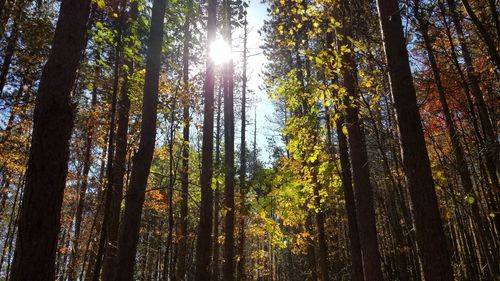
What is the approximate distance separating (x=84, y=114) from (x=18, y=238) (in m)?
11.9

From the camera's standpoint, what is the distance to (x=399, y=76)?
14.6 ft

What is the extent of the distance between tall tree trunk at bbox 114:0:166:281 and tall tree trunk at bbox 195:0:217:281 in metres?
3.42

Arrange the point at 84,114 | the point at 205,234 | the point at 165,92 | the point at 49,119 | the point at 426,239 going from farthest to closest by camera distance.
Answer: the point at 84,114, the point at 165,92, the point at 205,234, the point at 426,239, the point at 49,119

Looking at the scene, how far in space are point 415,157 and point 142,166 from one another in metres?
3.42

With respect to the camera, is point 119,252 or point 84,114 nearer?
point 119,252

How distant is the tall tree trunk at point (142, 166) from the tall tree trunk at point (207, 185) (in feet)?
11.2

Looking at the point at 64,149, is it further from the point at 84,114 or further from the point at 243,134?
the point at 243,134

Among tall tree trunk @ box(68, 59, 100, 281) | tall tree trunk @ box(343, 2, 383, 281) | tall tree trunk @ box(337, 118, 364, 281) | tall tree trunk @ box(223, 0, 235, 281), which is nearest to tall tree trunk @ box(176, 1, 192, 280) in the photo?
tall tree trunk @ box(223, 0, 235, 281)

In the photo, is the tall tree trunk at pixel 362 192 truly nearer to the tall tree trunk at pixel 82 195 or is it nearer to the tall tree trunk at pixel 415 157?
the tall tree trunk at pixel 415 157

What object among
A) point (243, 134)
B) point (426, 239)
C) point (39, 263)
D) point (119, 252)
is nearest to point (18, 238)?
point (39, 263)

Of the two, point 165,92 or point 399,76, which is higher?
point 165,92

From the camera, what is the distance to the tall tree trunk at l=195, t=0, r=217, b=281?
305 inches

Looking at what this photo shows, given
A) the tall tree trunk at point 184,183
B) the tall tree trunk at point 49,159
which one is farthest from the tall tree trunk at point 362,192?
the tall tree trunk at point 49,159

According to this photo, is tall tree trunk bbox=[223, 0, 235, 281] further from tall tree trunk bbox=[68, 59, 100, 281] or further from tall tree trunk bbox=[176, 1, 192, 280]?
tall tree trunk bbox=[68, 59, 100, 281]
